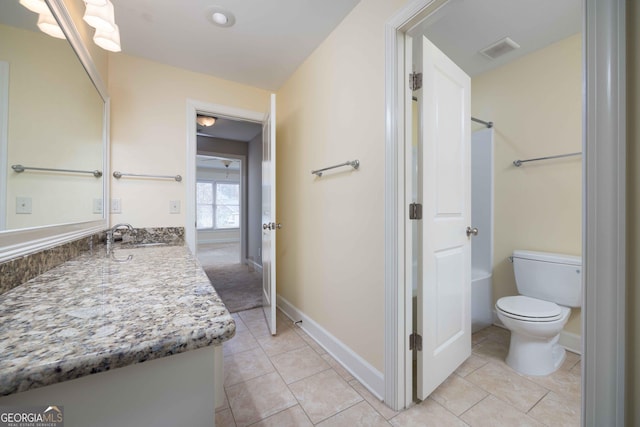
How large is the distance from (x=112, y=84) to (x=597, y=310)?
3070 millimetres

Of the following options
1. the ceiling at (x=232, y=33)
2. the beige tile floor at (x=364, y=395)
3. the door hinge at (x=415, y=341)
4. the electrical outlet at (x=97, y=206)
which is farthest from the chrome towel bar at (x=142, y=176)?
the door hinge at (x=415, y=341)

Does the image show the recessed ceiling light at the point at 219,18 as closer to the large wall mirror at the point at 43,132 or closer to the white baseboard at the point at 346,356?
the large wall mirror at the point at 43,132

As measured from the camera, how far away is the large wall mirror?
78 centimetres

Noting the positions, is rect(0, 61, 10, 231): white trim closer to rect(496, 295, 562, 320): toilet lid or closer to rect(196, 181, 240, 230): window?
rect(496, 295, 562, 320): toilet lid

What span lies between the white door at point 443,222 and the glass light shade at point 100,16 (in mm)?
1636

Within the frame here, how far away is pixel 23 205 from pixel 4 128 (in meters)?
0.26

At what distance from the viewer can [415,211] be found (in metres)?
1.32

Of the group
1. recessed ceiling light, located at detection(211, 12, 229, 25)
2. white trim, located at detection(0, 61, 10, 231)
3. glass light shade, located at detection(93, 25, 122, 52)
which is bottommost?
white trim, located at detection(0, 61, 10, 231)

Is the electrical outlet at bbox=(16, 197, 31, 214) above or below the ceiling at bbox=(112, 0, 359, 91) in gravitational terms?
below

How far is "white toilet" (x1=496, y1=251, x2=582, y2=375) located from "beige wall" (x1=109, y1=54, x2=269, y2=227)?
2.70 meters

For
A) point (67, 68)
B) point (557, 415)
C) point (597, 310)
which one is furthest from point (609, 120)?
point (67, 68)

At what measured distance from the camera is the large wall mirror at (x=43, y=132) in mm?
775

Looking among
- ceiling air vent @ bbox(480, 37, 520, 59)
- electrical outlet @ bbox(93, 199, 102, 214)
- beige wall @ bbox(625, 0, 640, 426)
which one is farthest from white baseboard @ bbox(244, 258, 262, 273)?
beige wall @ bbox(625, 0, 640, 426)

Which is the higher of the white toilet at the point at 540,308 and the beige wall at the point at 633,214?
the beige wall at the point at 633,214
